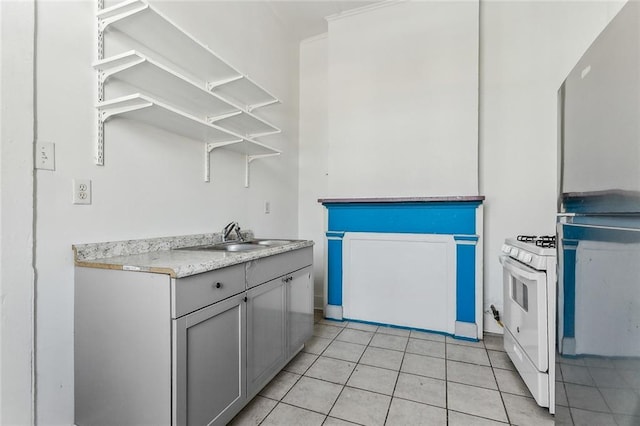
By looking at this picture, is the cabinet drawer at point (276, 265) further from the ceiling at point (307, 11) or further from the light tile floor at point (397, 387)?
Answer: the ceiling at point (307, 11)

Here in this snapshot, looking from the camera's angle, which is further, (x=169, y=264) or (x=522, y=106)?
(x=522, y=106)

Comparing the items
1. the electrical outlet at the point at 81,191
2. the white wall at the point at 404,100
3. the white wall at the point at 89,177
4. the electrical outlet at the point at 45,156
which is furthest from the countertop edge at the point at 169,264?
the white wall at the point at 404,100

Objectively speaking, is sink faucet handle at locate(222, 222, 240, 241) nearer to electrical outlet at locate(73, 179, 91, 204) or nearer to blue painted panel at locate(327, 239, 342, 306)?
electrical outlet at locate(73, 179, 91, 204)

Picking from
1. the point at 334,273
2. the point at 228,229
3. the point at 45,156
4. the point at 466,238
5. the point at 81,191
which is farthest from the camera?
the point at 334,273

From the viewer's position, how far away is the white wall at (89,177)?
120 cm

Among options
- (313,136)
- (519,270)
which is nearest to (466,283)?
(519,270)

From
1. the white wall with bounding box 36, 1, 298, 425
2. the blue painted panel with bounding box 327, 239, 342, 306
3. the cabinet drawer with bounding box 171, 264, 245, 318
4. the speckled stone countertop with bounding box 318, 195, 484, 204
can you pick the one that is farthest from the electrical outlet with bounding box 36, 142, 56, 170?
the blue painted panel with bounding box 327, 239, 342, 306

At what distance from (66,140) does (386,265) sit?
7.92 feet

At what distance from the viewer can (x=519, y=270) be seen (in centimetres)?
170

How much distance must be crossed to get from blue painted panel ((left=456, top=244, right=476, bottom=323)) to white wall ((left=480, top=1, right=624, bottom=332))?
0.28 m

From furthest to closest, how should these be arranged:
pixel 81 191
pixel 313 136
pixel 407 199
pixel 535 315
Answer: pixel 313 136, pixel 407 199, pixel 535 315, pixel 81 191

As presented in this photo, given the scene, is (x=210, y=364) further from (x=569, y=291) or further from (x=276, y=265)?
(x=569, y=291)

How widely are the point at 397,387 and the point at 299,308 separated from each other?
30.8 inches

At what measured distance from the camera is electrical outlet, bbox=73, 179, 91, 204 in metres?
1.29
